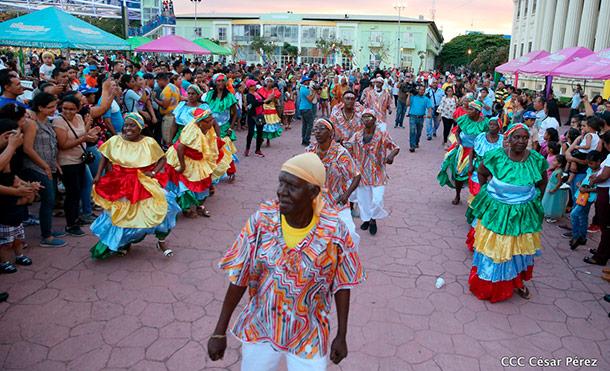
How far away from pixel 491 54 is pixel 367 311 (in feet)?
183

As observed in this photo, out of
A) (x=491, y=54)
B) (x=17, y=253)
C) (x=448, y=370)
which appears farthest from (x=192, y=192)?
(x=491, y=54)

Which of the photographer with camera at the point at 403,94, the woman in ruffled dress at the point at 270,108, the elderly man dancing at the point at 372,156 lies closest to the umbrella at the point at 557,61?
the photographer with camera at the point at 403,94

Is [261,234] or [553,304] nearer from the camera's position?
[261,234]

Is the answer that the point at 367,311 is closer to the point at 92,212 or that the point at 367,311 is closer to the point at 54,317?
the point at 54,317

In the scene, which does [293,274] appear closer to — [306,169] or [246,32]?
[306,169]

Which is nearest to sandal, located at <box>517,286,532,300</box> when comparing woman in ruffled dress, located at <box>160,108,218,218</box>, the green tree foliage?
woman in ruffled dress, located at <box>160,108,218,218</box>

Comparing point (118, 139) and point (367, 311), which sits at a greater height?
point (118, 139)

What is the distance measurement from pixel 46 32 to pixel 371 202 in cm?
851

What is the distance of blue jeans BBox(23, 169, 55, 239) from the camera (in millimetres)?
5254

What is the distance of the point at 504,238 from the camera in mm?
4609

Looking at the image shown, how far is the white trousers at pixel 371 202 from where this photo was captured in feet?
21.1

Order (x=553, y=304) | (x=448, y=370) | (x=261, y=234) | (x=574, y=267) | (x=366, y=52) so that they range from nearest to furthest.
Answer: (x=261, y=234)
(x=448, y=370)
(x=553, y=304)
(x=574, y=267)
(x=366, y=52)

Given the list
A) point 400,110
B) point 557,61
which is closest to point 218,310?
point 400,110

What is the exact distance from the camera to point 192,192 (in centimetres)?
679
